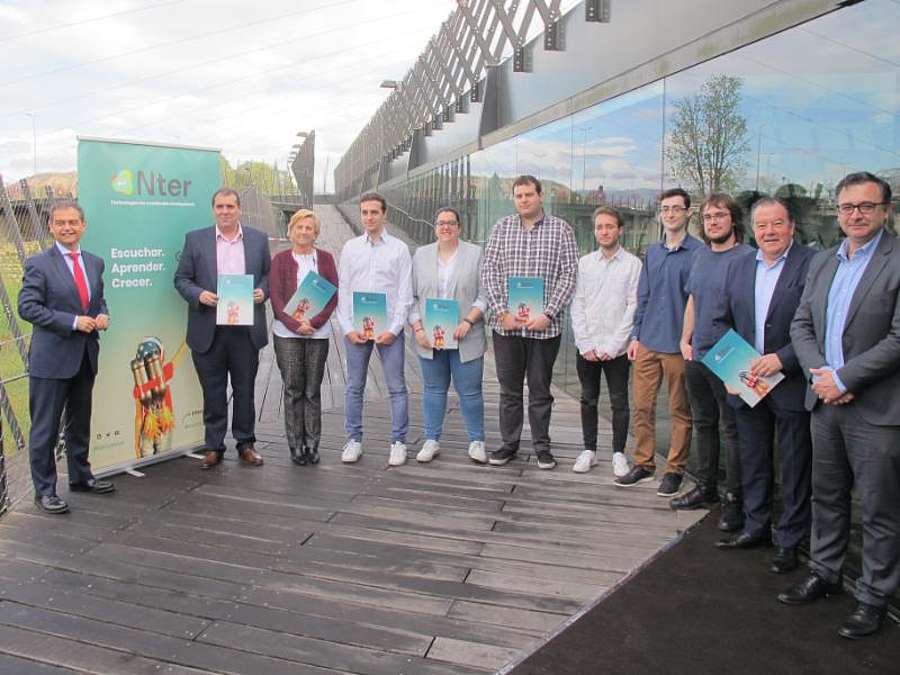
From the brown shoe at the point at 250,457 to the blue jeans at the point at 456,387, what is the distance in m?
1.17

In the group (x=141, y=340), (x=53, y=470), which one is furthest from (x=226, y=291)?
(x=53, y=470)

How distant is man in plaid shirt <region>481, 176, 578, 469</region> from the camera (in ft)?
16.4

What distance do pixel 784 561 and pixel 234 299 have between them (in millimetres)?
3508

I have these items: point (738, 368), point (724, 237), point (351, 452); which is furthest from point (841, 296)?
point (351, 452)

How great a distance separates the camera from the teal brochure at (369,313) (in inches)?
201

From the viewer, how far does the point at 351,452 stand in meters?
5.30

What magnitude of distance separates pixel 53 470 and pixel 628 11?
17.0 ft

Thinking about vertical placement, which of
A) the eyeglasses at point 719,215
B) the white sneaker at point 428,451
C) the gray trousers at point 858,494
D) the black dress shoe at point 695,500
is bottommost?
the black dress shoe at point 695,500

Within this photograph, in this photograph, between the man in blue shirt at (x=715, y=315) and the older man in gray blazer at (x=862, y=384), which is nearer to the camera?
the older man in gray blazer at (x=862, y=384)

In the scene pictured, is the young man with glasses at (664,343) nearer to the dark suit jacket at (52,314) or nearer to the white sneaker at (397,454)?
the white sneaker at (397,454)

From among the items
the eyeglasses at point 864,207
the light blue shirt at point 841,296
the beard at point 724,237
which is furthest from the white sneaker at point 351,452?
the eyeglasses at point 864,207

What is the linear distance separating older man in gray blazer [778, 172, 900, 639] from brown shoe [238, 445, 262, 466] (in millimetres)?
3493

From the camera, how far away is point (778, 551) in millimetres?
3748

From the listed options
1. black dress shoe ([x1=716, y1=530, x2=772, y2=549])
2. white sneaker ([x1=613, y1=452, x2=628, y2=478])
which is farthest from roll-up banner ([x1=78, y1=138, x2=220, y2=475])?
black dress shoe ([x1=716, y1=530, x2=772, y2=549])
